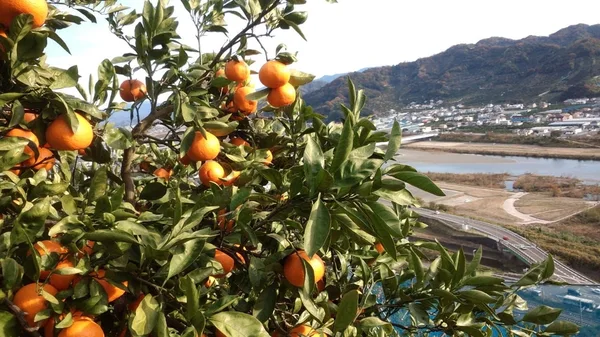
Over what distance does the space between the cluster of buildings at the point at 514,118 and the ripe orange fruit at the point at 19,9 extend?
129 ft

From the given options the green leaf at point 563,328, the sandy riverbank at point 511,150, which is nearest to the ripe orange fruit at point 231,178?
the green leaf at point 563,328

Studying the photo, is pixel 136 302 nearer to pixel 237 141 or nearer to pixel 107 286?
pixel 107 286

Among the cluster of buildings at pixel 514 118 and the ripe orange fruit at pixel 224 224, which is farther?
the cluster of buildings at pixel 514 118

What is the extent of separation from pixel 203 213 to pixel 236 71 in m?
0.73

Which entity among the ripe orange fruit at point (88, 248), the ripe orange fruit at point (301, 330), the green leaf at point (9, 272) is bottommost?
the ripe orange fruit at point (301, 330)

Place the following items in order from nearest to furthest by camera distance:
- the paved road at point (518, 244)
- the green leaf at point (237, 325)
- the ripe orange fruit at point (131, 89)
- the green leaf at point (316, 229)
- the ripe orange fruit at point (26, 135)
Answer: the green leaf at point (316, 229) → the green leaf at point (237, 325) → the ripe orange fruit at point (26, 135) → the ripe orange fruit at point (131, 89) → the paved road at point (518, 244)

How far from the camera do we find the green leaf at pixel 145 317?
31.4 inches

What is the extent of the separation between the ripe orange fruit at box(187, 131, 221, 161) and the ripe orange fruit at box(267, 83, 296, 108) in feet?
0.85

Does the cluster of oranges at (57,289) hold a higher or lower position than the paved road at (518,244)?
higher

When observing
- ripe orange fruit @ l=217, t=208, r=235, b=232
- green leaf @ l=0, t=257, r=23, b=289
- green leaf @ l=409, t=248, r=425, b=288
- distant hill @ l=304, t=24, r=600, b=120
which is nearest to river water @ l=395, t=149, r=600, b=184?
distant hill @ l=304, t=24, r=600, b=120

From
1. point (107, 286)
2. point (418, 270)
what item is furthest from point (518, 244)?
point (107, 286)

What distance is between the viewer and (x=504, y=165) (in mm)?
35594

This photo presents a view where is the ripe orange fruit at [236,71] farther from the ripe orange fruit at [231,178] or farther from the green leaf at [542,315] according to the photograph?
the green leaf at [542,315]

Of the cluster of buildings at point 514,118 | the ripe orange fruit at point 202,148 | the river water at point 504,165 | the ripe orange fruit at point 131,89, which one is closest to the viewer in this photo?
the ripe orange fruit at point 202,148
